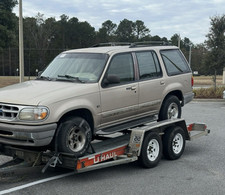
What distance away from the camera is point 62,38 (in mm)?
78562

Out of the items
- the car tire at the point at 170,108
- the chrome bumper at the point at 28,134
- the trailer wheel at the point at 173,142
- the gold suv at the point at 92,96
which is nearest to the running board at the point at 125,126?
the gold suv at the point at 92,96

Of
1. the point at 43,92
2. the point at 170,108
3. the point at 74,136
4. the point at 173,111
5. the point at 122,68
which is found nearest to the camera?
the point at 43,92

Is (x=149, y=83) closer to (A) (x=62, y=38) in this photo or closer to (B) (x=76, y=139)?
(B) (x=76, y=139)

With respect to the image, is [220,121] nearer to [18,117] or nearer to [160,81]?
[160,81]

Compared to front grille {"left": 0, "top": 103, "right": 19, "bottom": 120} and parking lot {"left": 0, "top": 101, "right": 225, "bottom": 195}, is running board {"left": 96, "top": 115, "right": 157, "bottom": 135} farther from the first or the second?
front grille {"left": 0, "top": 103, "right": 19, "bottom": 120}

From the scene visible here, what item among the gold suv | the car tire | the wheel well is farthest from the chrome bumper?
the car tire

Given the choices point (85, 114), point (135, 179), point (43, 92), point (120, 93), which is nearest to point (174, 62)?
point (120, 93)

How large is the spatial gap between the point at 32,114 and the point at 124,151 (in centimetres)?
198

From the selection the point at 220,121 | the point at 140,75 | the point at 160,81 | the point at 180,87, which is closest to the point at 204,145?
the point at 180,87

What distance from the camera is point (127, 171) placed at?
245 inches

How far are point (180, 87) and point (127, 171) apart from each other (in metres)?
2.57

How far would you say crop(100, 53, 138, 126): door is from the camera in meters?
6.02

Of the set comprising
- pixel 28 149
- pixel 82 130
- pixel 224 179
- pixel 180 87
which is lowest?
pixel 224 179

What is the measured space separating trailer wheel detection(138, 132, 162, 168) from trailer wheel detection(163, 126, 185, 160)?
320mm
